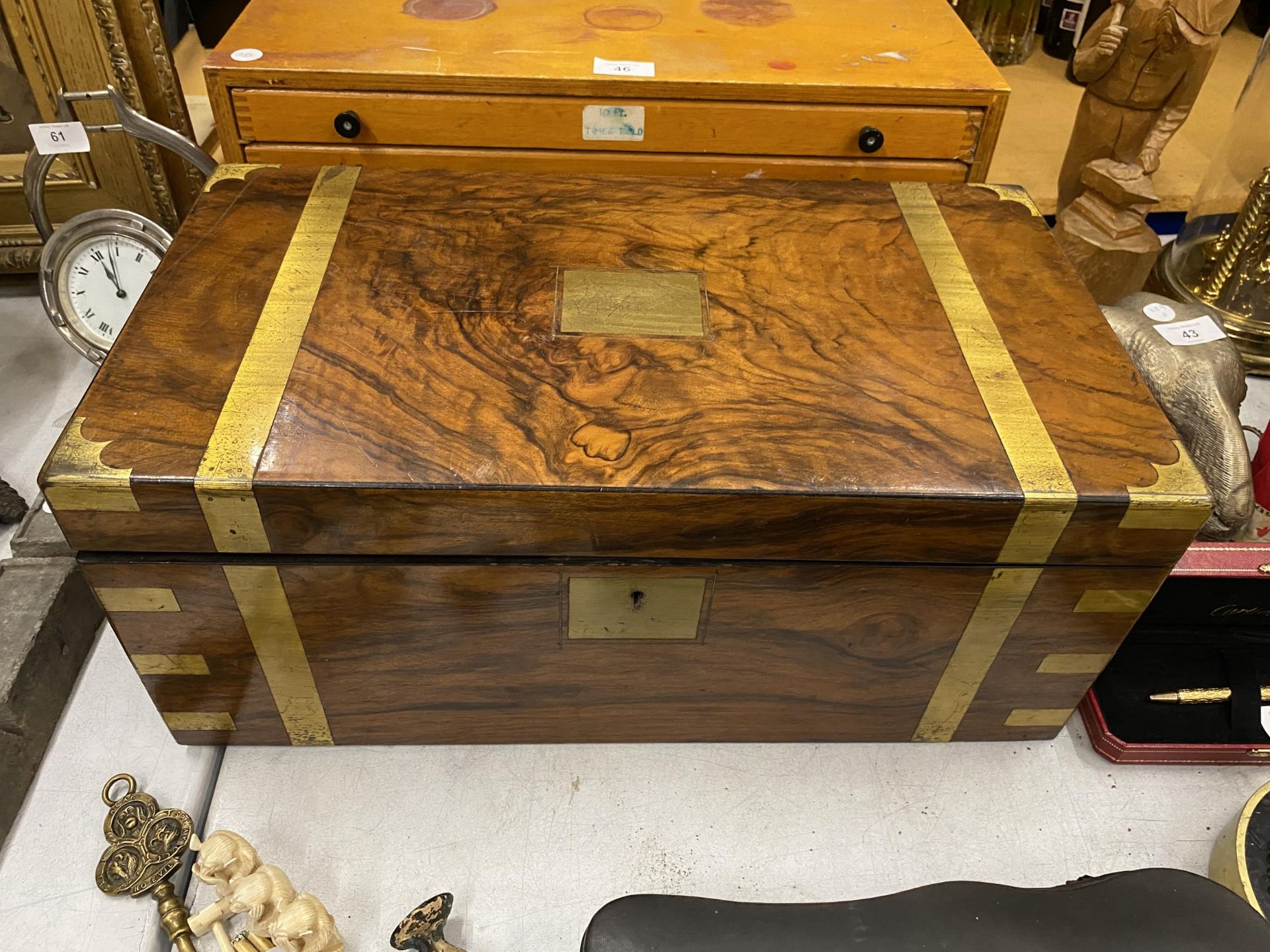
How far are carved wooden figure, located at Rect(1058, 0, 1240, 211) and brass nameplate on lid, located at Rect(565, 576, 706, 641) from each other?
133cm

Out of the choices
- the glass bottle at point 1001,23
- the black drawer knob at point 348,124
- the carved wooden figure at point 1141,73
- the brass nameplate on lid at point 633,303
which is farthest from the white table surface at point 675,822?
the glass bottle at point 1001,23

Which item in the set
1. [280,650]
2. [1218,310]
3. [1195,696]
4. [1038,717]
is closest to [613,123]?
[280,650]

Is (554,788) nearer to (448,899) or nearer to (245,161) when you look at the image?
(448,899)

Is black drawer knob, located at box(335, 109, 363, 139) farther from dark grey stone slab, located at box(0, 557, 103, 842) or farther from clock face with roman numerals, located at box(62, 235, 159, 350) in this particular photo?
dark grey stone slab, located at box(0, 557, 103, 842)

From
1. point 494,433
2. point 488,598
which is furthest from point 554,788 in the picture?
point 494,433

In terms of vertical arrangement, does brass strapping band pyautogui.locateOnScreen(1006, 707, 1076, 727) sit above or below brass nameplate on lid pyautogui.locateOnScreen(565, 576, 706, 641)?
below

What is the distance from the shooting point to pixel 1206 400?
1.21m

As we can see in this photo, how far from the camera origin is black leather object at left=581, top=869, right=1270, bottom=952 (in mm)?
812

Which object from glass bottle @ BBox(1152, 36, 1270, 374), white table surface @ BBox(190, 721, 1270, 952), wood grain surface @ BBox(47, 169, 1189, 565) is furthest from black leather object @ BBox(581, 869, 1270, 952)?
glass bottle @ BBox(1152, 36, 1270, 374)

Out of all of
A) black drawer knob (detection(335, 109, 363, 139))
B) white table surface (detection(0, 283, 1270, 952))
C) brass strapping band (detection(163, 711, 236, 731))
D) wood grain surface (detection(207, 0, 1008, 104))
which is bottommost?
white table surface (detection(0, 283, 1270, 952))

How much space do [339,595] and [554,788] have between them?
14.0 inches

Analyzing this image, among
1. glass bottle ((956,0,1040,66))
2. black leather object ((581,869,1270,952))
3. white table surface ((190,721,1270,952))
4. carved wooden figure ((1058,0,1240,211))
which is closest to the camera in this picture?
black leather object ((581,869,1270,952))

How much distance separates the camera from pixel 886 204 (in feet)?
4.07

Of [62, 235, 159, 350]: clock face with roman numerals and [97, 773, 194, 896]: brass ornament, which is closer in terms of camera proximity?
[97, 773, 194, 896]: brass ornament
